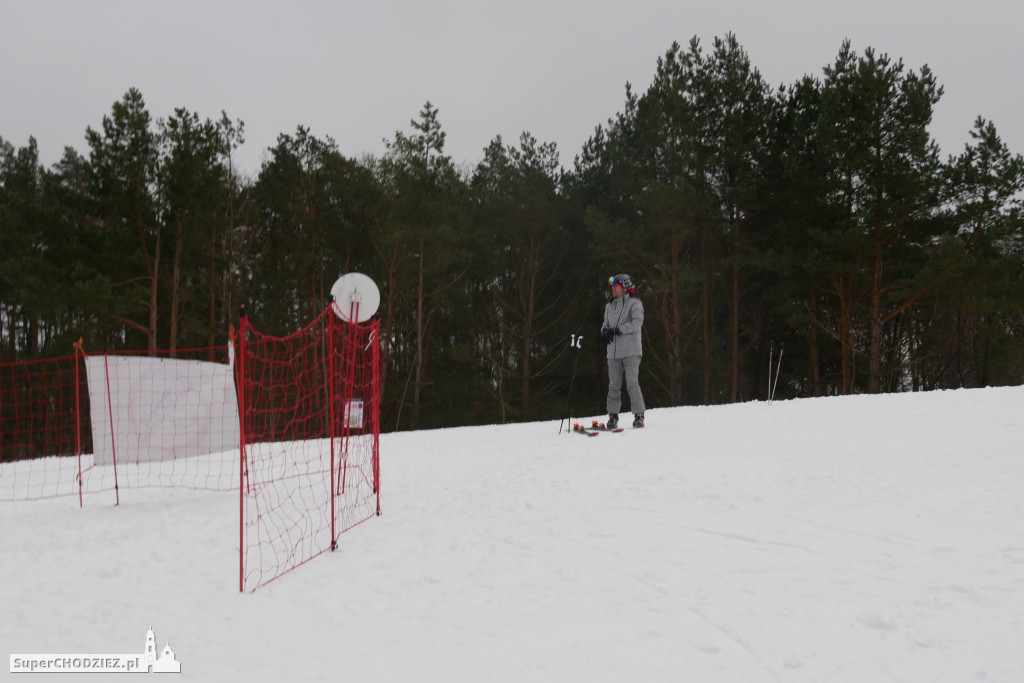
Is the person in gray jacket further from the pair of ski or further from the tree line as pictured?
the tree line

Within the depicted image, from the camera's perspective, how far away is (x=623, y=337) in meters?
9.17

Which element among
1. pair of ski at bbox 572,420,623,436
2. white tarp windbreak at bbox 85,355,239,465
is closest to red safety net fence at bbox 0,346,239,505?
white tarp windbreak at bbox 85,355,239,465

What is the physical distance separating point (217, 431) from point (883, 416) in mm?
8885

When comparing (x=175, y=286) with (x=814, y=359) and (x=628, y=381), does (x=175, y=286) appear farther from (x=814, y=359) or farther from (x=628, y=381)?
(x=814, y=359)

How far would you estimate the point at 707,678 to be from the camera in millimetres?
2885

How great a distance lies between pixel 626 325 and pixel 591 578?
541cm

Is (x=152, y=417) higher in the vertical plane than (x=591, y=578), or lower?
higher

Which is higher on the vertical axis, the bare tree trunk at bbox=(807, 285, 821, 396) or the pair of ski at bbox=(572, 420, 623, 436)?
the bare tree trunk at bbox=(807, 285, 821, 396)

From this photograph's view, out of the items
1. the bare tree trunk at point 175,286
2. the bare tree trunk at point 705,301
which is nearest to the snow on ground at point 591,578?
the bare tree trunk at point 175,286

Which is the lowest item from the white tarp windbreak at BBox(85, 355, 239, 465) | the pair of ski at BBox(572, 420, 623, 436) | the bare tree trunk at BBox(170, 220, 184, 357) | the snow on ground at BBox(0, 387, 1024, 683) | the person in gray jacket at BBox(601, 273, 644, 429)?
the snow on ground at BBox(0, 387, 1024, 683)

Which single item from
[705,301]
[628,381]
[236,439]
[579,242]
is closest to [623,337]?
[628,381]

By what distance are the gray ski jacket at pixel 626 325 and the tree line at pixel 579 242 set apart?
1411 cm

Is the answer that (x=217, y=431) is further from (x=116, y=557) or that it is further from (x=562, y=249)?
(x=562, y=249)

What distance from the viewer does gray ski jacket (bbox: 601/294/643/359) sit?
356 inches
